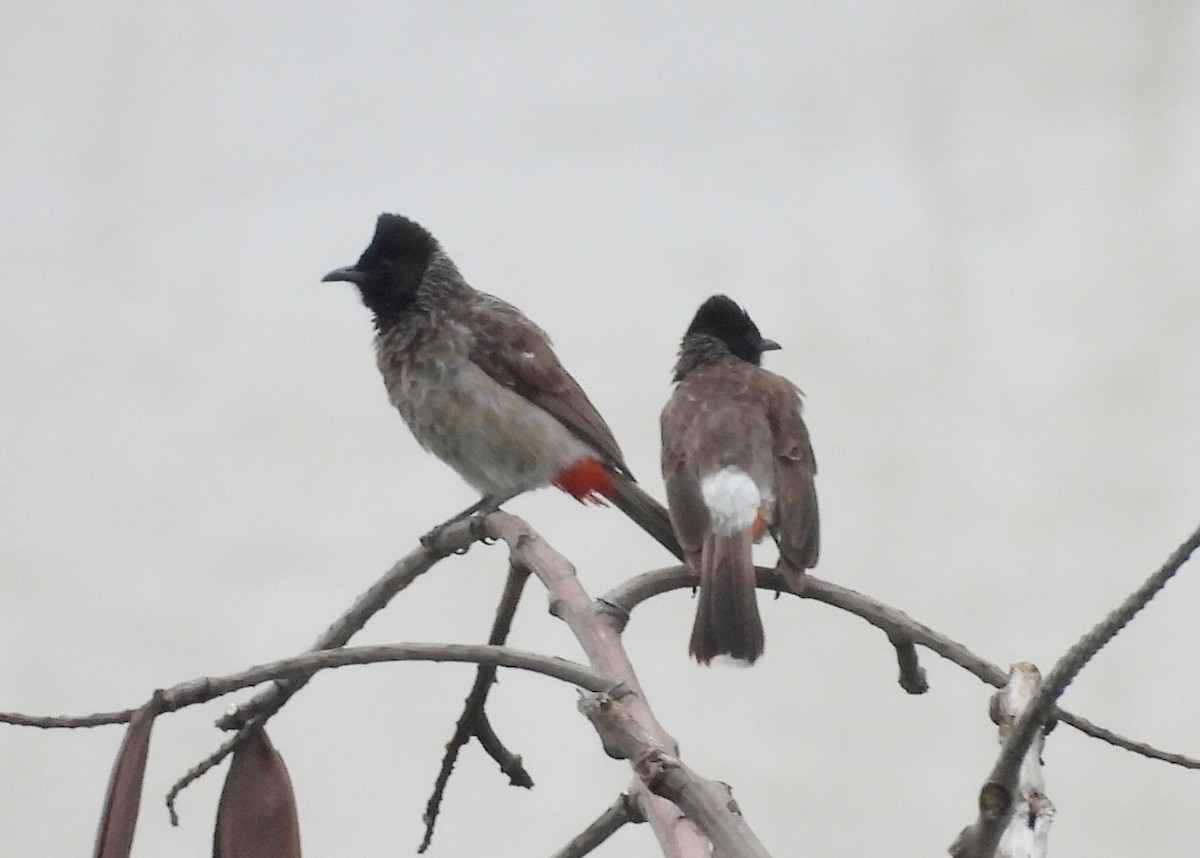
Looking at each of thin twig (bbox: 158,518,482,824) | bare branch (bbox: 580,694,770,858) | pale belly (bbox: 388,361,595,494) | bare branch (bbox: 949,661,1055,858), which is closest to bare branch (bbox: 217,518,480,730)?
thin twig (bbox: 158,518,482,824)

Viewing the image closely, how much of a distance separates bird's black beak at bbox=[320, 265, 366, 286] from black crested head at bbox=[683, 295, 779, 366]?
44cm

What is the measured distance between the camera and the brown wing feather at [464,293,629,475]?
1.91m

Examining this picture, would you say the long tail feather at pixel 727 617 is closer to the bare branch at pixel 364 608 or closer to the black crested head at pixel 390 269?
the bare branch at pixel 364 608

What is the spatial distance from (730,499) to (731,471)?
0.06 metres

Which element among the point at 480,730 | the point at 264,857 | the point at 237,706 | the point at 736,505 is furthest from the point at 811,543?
the point at 264,857

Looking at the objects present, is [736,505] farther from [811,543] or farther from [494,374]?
[494,374]

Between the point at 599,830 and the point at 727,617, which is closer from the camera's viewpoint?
the point at 599,830

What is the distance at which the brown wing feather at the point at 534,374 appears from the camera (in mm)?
1909

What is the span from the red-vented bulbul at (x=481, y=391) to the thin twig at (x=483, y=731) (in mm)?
726

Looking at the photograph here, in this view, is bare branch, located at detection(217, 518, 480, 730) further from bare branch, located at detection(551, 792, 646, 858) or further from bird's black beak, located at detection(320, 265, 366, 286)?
bird's black beak, located at detection(320, 265, 366, 286)

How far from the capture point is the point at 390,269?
200 cm

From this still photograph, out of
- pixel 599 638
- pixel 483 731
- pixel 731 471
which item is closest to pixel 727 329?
pixel 731 471

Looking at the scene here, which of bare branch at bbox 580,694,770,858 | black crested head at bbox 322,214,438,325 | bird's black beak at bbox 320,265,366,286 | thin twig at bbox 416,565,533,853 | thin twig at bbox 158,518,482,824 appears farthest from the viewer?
black crested head at bbox 322,214,438,325

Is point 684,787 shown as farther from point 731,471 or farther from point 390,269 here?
point 390,269
